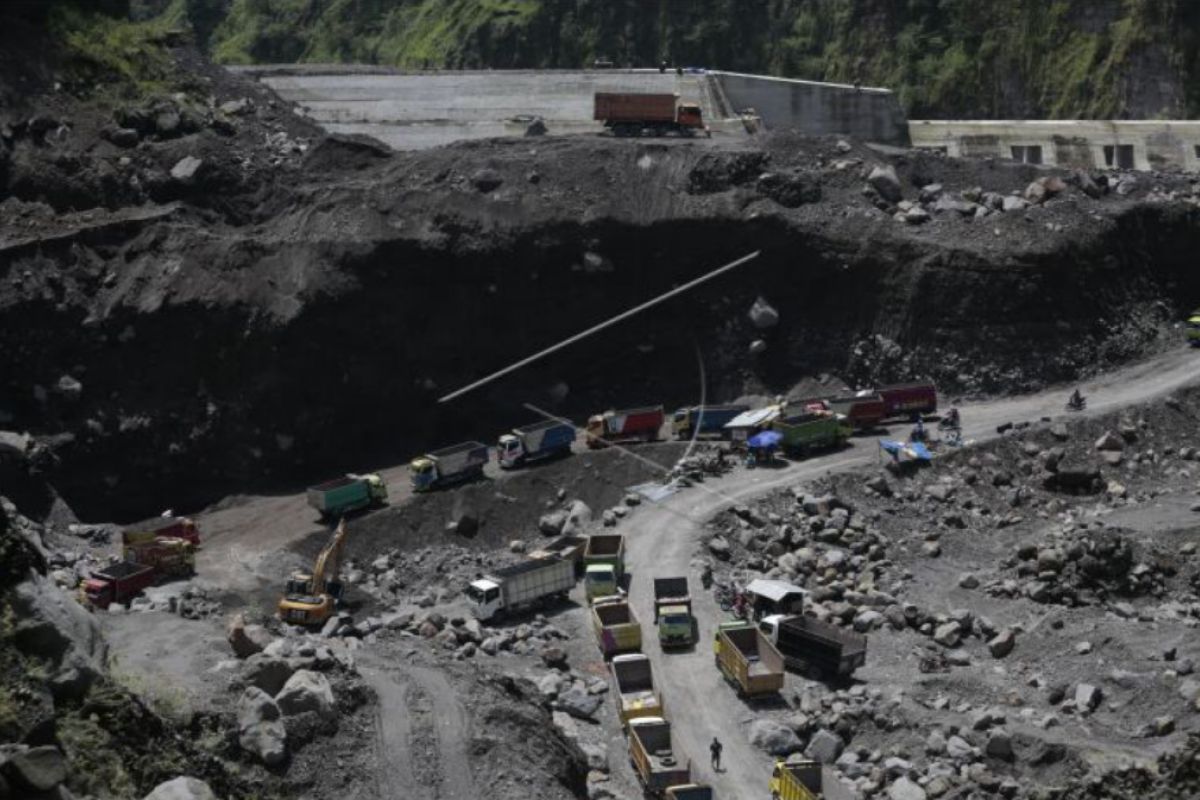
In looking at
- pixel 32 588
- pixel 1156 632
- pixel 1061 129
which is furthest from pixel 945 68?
pixel 32 588

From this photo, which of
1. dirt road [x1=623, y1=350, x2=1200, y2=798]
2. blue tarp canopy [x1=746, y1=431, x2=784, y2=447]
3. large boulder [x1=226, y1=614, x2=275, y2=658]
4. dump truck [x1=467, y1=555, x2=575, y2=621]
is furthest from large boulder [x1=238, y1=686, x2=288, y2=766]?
blue tarp canopy [x1=746, y1=431, x2=784, y2=447]

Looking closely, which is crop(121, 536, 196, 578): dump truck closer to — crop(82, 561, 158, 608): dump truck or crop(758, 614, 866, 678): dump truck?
crop(82, 561, 158, 608): dump truck

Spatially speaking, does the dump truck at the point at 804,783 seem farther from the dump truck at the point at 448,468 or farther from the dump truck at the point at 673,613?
the dump truck at the point at 448,468

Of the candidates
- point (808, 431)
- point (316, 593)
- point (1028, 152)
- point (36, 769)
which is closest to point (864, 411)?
point (808, 431)

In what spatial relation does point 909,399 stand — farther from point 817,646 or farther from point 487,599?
point 487,599

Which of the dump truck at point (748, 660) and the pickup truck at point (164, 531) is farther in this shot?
the pickup truck at point (164, 531)

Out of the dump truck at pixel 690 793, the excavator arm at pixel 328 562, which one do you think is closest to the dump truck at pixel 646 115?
the excavator arm at pixel 328 562
